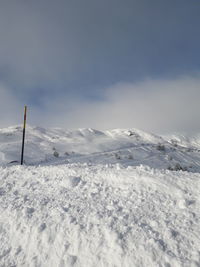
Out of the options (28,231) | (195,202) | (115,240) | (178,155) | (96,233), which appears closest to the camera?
(115,240)

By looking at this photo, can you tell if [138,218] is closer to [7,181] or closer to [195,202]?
[195,202]

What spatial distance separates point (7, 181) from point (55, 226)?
3413mm

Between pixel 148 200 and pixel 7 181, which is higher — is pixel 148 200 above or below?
above

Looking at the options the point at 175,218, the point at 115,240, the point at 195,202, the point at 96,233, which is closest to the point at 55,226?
the point at 96,233

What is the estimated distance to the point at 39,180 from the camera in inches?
231

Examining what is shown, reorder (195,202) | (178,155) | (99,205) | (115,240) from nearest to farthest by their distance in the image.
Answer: (115,240) < (195,202) < (99,205) < (178,155)

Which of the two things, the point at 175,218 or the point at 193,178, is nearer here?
the point at 175,218

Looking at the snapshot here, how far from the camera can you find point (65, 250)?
9.95ft

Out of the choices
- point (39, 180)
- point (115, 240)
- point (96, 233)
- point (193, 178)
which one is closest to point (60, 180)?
point (39, 180)

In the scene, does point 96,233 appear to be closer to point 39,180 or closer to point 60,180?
point 60,180

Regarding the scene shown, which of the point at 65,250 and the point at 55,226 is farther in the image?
the point at 55,226

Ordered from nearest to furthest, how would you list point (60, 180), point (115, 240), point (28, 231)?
point (115, 240)
point (28, 231)
point (60, 180)

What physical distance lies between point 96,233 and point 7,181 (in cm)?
421

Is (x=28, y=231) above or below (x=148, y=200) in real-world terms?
below
